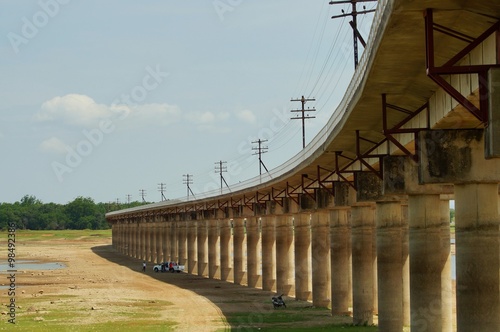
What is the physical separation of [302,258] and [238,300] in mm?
5365

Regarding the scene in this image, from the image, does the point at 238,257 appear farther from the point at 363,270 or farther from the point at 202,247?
the point at 363,270

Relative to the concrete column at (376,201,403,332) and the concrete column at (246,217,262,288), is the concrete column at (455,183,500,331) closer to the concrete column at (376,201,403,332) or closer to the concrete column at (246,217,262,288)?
the concrete column at (376,201,403,332)

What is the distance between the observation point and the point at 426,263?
3341cm

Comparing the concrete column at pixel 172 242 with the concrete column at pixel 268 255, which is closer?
the concrete column at pixel 268 255

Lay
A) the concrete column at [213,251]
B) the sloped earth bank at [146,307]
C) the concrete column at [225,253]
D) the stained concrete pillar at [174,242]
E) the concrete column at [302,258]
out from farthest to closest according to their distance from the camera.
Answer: the stained concrete pillar at [174,242], the concrete column at [213,251], the concrete column at [225,253], the concrete column at [302,258], the sloped earth bank at [146,307]

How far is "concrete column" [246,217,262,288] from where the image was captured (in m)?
86.2

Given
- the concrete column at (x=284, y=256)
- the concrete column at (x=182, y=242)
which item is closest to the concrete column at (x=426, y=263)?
the concrete column at (x=284, y=256)

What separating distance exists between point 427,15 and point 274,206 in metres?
60.0

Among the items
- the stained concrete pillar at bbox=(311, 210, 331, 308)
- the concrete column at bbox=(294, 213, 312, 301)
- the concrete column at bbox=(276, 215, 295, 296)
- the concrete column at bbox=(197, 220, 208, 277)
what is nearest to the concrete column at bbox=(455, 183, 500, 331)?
the stained concrete pillar at bbox=(311, 210, 331, 308)

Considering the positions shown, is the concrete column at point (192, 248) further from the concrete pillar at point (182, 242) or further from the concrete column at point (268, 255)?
the concrete column at point (268, 255)

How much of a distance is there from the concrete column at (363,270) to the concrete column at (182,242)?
78.3 meters

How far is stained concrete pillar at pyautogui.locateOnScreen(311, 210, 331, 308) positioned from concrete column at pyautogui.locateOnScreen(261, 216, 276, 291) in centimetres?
1850

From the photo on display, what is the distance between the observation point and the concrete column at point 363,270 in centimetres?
4731

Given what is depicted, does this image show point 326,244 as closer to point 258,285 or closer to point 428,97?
point 258,285
